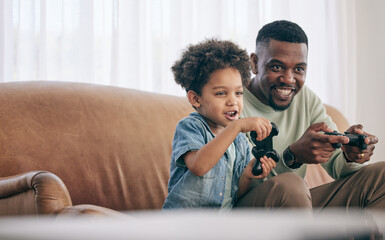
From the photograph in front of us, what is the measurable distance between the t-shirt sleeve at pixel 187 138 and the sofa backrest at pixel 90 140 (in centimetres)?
44

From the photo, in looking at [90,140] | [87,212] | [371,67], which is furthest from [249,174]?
[371,67]

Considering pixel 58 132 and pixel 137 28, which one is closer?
pixel 58 132

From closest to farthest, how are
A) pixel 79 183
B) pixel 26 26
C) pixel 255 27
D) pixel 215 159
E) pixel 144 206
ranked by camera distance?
1. pixel 215 159
2. pixel 79 183
3. pixel 144 206
4. pixel 26 26
5. pixel 255 27

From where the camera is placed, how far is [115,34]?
7.46 feet

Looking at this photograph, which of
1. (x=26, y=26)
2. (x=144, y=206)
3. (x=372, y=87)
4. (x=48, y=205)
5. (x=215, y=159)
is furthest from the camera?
(x=372, y=87)

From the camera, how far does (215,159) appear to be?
1.08 metres

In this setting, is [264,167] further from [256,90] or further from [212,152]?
[256,90]

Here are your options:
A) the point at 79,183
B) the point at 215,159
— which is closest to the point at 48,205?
the point at 215,159

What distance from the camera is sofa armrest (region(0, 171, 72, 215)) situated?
0.96 metres

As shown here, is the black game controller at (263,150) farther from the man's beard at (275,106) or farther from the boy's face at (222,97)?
the man's beard at (275,106)

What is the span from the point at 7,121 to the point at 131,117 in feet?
1.46

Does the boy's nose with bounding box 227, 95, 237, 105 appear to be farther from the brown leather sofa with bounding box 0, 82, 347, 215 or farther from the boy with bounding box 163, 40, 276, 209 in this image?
the brown leather sofa with bounding box 0, 82, 347, 215

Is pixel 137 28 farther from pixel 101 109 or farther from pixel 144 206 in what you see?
pixel 144 206

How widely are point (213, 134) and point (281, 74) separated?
0.44m
